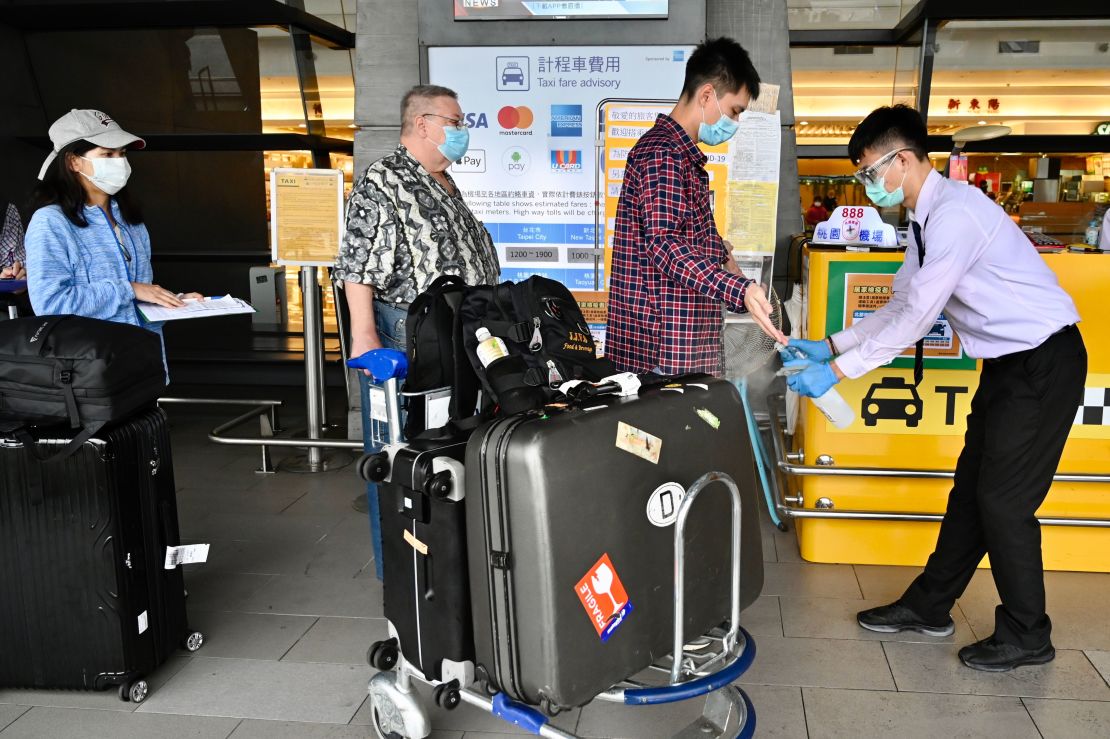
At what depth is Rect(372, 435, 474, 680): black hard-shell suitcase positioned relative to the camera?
188cm

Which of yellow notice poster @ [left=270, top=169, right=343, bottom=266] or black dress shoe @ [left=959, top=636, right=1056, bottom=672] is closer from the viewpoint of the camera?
black dress shoe @ [left=959, top=636, right=1056, bottom=672]

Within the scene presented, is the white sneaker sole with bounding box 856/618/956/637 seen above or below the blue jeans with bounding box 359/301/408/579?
below

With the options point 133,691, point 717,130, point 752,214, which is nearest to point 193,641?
point 133,691

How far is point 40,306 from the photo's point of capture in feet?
8.84

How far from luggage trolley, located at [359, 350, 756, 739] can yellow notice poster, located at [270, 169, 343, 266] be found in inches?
99.5

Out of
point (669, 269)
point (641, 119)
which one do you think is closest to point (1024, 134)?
point (641, 119)

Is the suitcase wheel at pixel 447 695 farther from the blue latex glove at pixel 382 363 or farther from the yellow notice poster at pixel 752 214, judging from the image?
the yellow notice poster at pixel 752 214

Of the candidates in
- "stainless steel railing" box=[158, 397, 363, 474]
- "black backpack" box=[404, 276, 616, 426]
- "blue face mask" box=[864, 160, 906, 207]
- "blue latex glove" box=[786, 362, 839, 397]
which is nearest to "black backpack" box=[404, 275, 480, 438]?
"black backpack" box=[404, 276, 616, 426]

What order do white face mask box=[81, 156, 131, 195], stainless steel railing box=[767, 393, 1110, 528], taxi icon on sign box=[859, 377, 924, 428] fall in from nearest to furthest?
white face mask box=[81, 156, 131, 195]
stainless steel railing box=[767, 393, 1110, 528]
taxi icon on sign box=[859, 377, 924, 428]

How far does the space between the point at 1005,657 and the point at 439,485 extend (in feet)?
6.04

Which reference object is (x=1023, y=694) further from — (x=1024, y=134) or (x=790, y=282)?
(x=1024, y=134)

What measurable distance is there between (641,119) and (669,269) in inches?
85.7

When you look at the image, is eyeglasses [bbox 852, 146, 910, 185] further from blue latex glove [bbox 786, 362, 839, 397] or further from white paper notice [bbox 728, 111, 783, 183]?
white paper notice [bbox 728, 111, 783, 183]

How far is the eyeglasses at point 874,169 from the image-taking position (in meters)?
2.56
